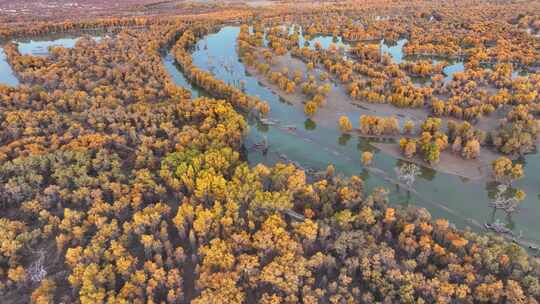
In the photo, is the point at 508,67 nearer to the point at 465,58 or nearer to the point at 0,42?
the point at 465,58

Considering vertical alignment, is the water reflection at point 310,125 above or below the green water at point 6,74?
below

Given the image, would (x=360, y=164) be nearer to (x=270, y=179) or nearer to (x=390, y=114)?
(x=270, y=179)

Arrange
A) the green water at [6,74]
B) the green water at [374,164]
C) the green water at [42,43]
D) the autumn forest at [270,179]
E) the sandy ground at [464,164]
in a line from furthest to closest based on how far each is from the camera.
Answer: the green water at [42,43]
the green water at [6,74]
the sandy ground at [464,164]
the green water at [374,164]
the autumn forest at [270,179]

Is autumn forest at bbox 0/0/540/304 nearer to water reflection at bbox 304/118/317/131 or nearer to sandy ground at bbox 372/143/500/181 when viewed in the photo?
sandy ground at bbox 372/143/500/181

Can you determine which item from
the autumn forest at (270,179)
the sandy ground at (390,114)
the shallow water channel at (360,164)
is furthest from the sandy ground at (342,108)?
the shallow water channel at (360,164)

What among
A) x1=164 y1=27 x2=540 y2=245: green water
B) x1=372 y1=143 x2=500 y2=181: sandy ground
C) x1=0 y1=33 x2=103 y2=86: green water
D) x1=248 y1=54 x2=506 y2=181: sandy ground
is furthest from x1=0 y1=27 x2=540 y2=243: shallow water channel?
x1=0 y1=33 x2=103 y2=86: green water

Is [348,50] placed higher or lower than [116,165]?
higher

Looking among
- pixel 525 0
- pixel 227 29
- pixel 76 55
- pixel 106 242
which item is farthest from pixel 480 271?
pixel 525 0

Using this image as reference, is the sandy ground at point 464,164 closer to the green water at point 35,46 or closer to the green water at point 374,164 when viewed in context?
the green water at point 374,164
